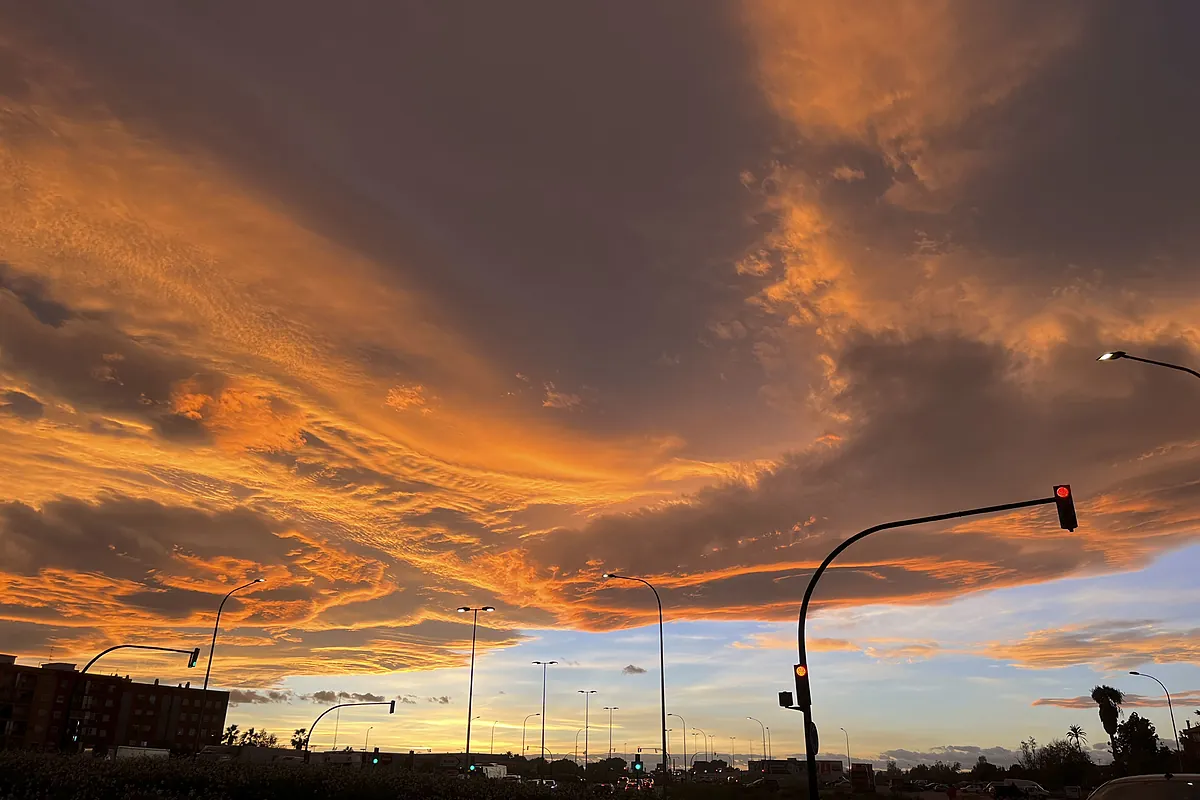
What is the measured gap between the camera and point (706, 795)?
190 feet

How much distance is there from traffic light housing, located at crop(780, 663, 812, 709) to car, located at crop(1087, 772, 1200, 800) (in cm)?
1396

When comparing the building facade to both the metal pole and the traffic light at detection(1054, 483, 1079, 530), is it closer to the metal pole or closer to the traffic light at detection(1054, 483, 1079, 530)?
the metal pole

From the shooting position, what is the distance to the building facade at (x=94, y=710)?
451 feet

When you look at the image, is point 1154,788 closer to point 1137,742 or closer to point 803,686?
point 803,686

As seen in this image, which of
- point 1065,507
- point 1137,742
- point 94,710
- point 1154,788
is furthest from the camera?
point 94,710

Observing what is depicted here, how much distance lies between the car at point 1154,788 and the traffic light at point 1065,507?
1170 cm

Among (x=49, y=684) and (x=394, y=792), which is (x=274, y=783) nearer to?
(x=394, y=792)

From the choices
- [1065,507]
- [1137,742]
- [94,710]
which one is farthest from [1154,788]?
[94,710]

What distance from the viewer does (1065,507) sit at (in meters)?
21.5

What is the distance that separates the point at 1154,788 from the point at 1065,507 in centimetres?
1271

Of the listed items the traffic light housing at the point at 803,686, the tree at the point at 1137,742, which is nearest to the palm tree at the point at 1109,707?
the tree at the point at 1137,742

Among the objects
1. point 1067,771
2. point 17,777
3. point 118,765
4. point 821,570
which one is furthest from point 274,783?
point 1067,771

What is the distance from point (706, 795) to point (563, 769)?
502ft

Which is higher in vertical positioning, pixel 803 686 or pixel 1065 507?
pixel 1065 507
